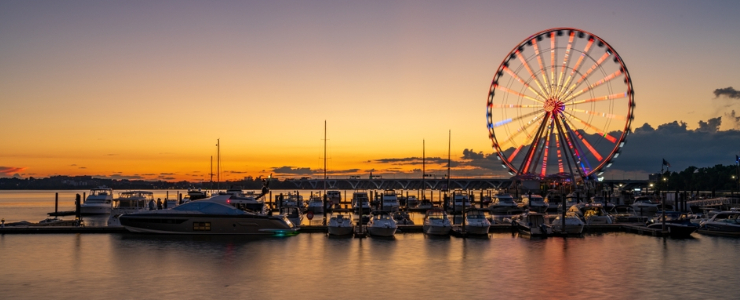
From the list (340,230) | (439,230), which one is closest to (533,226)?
(439,230)

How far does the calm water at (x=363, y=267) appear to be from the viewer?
27453 millimetres

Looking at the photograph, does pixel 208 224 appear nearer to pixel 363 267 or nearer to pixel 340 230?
pixel 340 230

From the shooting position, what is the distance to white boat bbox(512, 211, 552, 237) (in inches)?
1831

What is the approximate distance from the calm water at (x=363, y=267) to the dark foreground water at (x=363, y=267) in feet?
0.17

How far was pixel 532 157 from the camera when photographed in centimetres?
8506

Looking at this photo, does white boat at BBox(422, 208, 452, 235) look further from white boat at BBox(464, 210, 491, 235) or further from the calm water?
white boat at BBox(464, 210, 491, 235)

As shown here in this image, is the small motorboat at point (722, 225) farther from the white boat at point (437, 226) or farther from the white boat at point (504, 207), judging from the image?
the white boat at point (504, 207)

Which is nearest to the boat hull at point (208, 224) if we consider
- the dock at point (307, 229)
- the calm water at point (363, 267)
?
the calm water at point (363, 267)

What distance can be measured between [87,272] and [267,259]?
28.4ft

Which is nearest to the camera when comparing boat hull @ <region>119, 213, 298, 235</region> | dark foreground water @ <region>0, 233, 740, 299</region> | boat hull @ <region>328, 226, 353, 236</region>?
dark foreground water @ <region>0, 233, 740, 299</region>

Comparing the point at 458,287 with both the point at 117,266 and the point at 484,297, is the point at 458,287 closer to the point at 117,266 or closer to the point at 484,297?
the point at 484,297

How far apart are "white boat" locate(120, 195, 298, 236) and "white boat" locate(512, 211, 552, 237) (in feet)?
53.9

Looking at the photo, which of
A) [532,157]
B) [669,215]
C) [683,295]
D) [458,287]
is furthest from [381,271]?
[532,157]

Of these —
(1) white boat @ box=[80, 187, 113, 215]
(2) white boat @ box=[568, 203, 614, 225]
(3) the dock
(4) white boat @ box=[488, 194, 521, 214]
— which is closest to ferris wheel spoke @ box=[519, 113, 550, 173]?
(4) white boat @ box=[488, 194, 521, 214]
